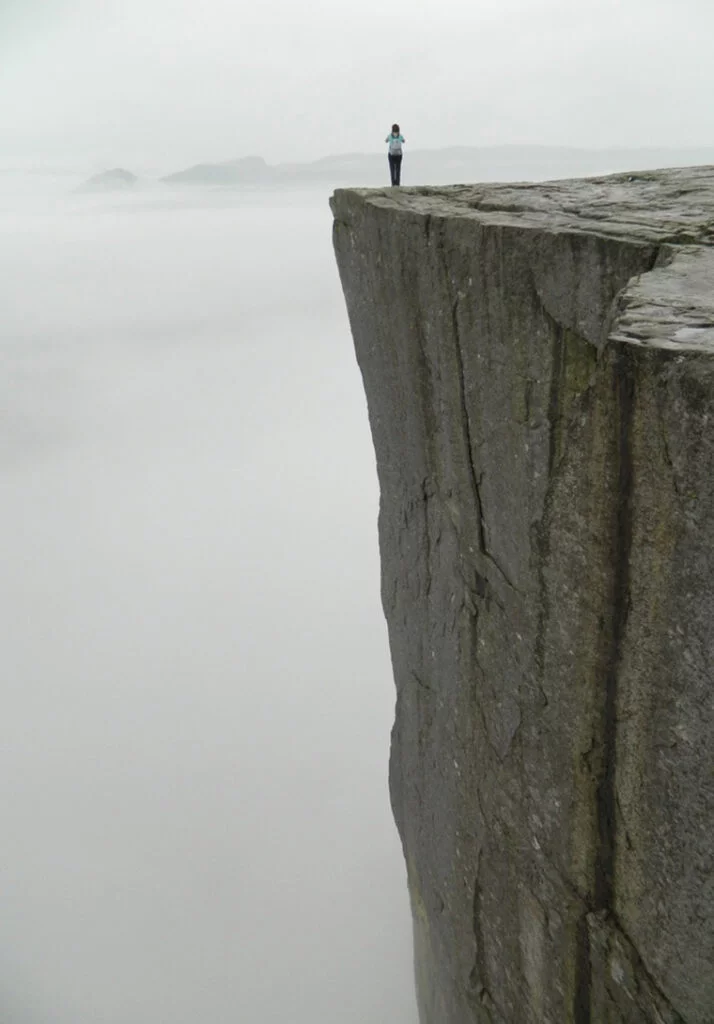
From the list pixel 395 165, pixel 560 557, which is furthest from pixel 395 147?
pixel 560 557

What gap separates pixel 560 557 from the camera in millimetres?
3193

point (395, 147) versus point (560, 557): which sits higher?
point (395, 147)

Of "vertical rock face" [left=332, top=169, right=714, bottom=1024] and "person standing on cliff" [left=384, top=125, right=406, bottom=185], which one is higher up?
"person standing on cliff" [left=384, top=125, right=406, bottom=185]

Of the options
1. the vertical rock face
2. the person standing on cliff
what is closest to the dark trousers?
the person standing on cliff

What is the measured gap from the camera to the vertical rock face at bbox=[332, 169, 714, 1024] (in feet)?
8.32

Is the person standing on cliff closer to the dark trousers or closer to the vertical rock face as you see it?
the dark trousers

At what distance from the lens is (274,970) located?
42.4 ft

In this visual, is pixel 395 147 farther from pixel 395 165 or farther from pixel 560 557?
pixel 560 557

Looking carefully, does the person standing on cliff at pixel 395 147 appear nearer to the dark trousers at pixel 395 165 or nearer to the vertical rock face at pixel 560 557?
the dark trousers at pixel 395 165

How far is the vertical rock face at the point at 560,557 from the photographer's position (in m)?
2.54

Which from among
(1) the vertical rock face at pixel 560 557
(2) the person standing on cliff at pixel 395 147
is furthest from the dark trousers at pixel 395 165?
(1) the vertical rock face at pixel 560 557

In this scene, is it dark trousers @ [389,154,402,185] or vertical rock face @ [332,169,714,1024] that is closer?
vertical rock face @ [332,169,714,1024]

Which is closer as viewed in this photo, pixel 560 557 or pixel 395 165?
pixel 560 557

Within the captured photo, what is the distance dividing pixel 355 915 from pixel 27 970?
597 centimetres
